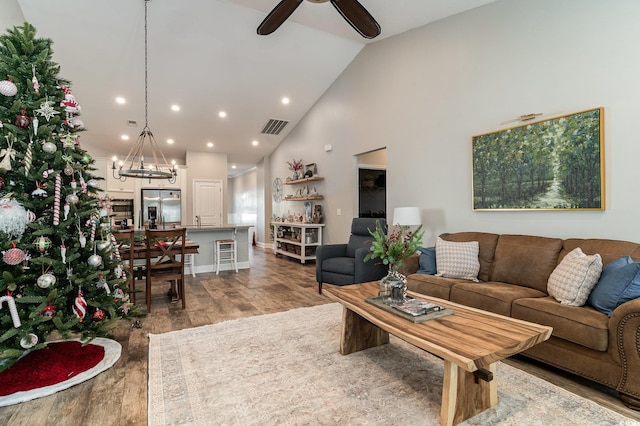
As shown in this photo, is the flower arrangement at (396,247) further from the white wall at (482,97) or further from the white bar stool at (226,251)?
the white bar stool at (226,251)

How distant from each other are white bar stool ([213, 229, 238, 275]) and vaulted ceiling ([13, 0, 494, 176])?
2.68 metres

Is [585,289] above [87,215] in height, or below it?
below

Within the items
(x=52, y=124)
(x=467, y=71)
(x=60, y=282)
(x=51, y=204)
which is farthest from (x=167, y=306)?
(x=467, y=71)

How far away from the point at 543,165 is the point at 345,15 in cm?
238

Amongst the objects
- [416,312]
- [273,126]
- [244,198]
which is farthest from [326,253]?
[244,198]

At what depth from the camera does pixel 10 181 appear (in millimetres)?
2092

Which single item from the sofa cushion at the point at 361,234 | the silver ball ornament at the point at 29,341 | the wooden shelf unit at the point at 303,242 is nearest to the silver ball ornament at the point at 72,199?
the silver ball ornament at the point at 29,341

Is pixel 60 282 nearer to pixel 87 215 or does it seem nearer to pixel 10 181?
pixel 87 215

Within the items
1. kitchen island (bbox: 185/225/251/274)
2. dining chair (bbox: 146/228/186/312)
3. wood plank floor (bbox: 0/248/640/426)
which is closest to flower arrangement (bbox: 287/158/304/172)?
kitchen island (bbox: 185/225/251/274)

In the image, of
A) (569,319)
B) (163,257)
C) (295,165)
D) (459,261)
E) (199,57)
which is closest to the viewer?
(569,319)

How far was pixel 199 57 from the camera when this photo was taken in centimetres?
496

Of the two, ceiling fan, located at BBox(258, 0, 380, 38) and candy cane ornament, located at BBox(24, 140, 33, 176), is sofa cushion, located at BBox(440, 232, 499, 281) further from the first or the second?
candy cane ornament, located at BBox(24, 140, 33, 176)

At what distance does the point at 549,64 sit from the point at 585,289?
2176 mm

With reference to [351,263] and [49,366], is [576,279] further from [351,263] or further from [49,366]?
[49,366]
